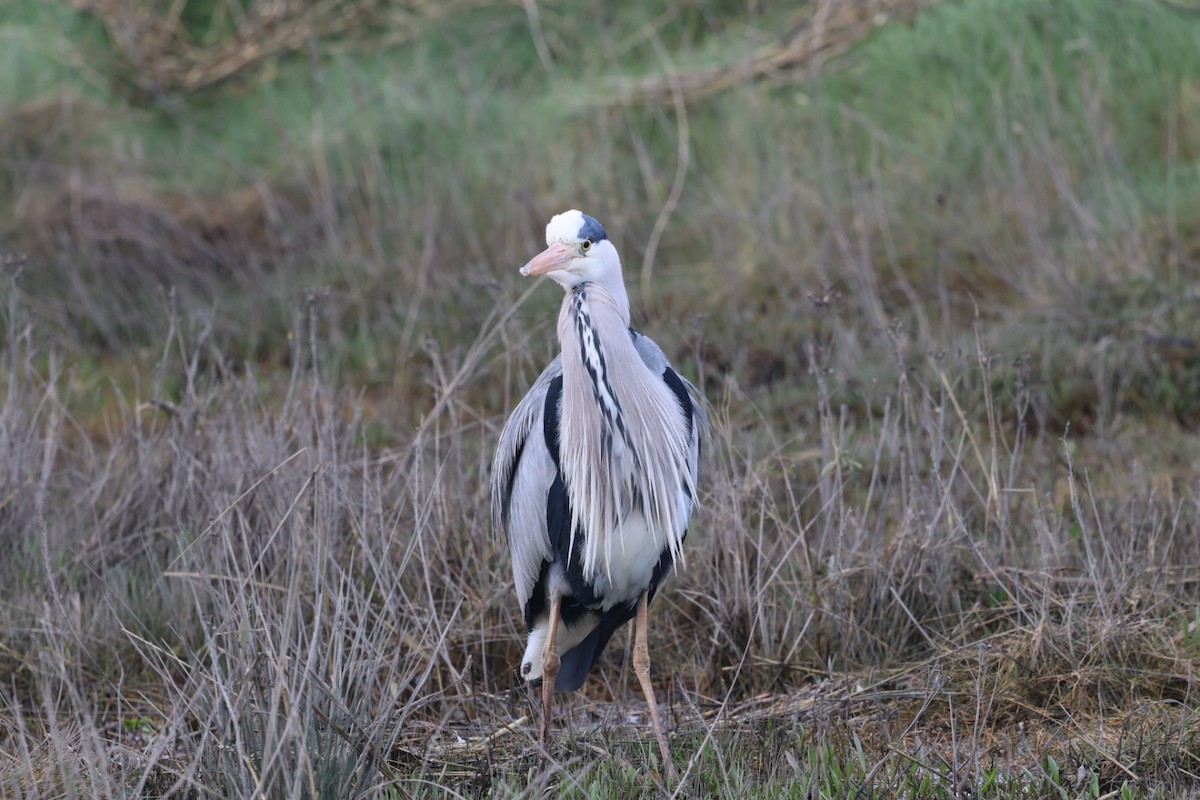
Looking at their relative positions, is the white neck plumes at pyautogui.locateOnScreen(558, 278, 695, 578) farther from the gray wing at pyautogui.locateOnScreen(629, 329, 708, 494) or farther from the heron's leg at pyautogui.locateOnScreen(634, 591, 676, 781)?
the heron's leg at pyautogui.locateOnScreen(634, 591, 676, 781)

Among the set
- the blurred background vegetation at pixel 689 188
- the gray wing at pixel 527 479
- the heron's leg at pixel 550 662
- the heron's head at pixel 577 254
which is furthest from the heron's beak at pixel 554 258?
the blurred background vegetation at pixel 689 188

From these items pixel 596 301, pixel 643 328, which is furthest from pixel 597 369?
pixel 643 328

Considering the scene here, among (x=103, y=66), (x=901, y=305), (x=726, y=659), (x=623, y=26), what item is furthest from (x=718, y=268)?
(x=103, y=66)

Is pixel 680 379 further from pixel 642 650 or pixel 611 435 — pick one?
pixel 642 650

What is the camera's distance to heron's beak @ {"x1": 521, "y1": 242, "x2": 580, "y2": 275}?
3.42 meters

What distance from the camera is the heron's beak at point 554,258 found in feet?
11.2

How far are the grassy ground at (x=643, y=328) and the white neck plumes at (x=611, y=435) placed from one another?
1.32 ft

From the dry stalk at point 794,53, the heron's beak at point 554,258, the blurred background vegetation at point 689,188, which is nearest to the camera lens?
the heron's beak at point 554,258

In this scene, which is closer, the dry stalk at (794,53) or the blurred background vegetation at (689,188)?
the blurred background vegetation at (689,188)

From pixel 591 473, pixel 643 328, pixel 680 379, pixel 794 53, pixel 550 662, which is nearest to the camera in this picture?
pixel 591 473

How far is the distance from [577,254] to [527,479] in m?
0.69

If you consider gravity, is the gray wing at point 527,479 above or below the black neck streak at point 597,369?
below

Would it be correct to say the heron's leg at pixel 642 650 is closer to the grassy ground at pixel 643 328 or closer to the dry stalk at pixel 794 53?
the grassy ground at pixel 643 328

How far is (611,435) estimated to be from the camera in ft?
11.8
